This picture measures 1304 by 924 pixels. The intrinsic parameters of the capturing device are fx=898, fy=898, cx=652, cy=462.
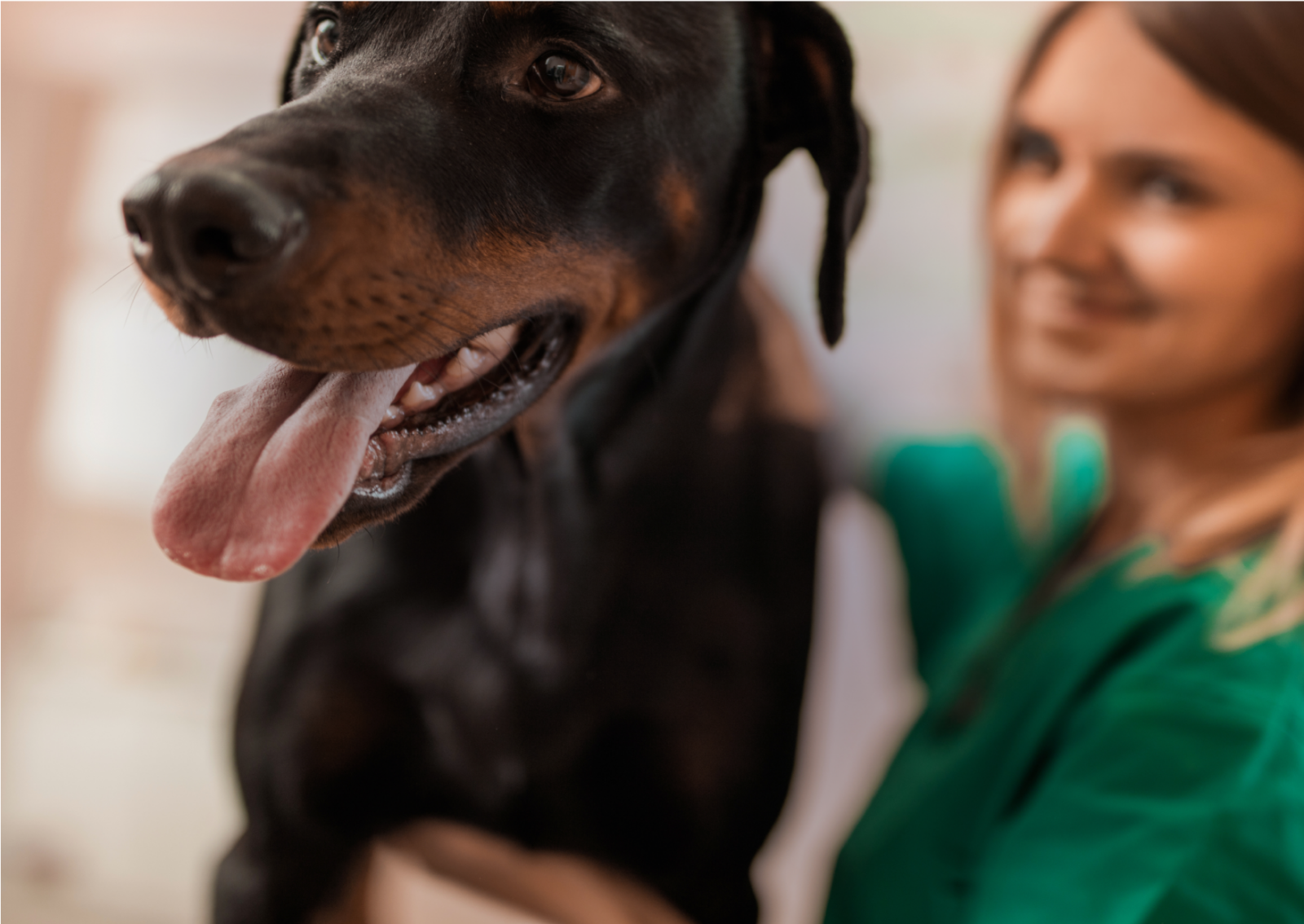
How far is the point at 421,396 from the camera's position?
587 mm

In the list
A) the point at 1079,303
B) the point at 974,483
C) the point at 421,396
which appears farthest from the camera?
the point at 974,483

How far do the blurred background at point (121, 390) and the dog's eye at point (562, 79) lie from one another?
0.24 metres

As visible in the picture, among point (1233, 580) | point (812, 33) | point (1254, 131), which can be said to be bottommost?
point (1233, 580)

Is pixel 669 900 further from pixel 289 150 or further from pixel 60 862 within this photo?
pixel 289 150

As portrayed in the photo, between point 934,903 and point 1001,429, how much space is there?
0.69 m

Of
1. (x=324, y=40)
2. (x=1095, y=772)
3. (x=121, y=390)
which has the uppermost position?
Answer: (x=324, y=40)

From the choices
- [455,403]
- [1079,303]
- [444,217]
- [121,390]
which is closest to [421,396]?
[455,403]

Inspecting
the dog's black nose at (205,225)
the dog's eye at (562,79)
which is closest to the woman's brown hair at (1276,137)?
the dog's eye at (562,79)

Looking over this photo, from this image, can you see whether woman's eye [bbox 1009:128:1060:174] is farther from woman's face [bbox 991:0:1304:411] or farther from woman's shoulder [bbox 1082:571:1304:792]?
woman's shoulder [bbox 1082:571:1304:792]

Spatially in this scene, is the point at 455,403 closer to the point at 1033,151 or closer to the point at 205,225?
the point at 205,225

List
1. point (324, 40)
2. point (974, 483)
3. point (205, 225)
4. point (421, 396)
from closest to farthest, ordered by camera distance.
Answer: point (205, 225)
point (421, 396)
point (324, 40)
point (974, 483)

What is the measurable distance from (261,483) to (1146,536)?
3.21 feet

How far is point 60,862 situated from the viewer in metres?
0.88

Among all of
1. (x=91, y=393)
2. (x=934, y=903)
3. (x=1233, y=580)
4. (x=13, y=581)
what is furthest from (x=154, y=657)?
(x=1233, y=580)
